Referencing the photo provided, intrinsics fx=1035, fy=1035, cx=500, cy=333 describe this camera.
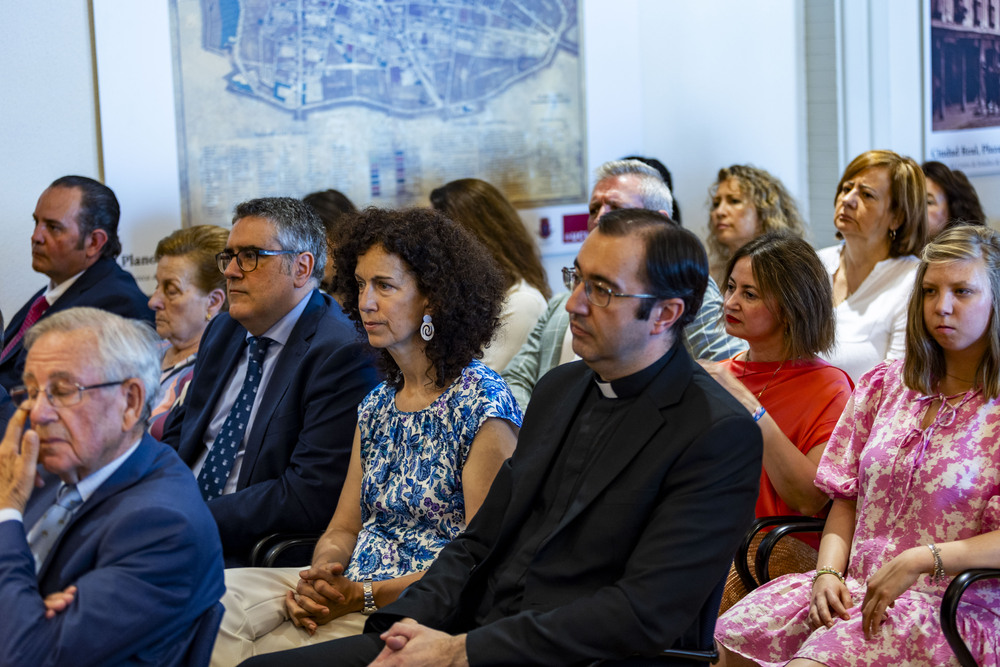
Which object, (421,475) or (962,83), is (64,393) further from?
(962,83)

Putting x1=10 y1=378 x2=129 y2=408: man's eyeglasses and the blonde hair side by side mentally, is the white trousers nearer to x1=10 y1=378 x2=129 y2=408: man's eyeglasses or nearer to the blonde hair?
x1=10 y1=378 x2=129 y2=408: man's eyeglasses

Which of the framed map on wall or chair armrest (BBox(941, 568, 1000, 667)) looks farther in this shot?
the framed map on wall

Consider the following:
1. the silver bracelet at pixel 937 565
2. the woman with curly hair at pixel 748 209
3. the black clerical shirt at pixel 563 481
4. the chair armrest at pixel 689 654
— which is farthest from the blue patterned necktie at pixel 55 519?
the woman with curly hair at pixel 748 209

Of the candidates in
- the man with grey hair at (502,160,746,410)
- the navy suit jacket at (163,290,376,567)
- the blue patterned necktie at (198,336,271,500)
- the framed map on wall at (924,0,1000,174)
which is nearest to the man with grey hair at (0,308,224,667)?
the navy suit jacket at (163,290,376,567)

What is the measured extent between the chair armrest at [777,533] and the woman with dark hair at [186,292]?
2436mm

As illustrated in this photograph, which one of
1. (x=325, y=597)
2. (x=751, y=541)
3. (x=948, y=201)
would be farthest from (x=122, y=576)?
(x=948, y=201)

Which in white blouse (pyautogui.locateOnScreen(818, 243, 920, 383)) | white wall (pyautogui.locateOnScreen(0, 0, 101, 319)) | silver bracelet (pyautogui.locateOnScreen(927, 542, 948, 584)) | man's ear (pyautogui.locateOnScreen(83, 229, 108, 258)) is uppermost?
white wall (pyautogui.locateOnScreen(0, 0, 101, 319))

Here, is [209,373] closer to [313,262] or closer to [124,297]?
[313,262]

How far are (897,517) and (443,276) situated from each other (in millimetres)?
1318

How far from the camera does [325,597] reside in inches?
103

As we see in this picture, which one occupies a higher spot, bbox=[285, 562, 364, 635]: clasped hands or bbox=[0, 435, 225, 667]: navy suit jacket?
bbox=[0, 435, 225, 667]: navy suit jacket

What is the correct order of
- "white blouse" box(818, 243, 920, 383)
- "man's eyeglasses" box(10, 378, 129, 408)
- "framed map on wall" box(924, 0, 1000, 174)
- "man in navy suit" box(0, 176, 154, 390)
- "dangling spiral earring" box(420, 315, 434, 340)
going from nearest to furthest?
"man's eyeglasses" box(10, 378, 129, 408)
"dangling spiral earring" box(420, 315, 434, 340)
"white blouse" box(818, 243, 920, 383)
"man in navy suit" box(0, 176, 154, 390)
"framed map on wall" box(924, 0, 1000, 174)

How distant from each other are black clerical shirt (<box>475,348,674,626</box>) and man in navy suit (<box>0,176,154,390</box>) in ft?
8.89

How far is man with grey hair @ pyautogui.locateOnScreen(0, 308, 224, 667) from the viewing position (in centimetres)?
182
